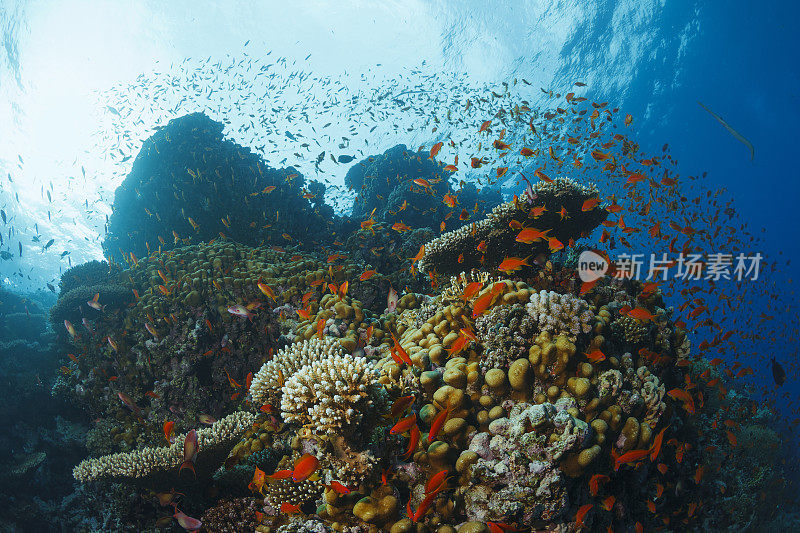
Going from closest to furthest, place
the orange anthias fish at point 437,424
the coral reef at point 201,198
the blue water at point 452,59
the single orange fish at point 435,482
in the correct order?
the single orange fish at point 435,482
the orange anthias fish at point 437,424
the coral reef at point 201,198
the blue water at point 452,59

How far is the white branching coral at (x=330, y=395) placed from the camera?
308 cm

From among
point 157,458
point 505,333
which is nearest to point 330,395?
point 505,333

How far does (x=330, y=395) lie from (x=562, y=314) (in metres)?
2.90

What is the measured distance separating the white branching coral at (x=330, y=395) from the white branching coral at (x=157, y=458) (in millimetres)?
2247

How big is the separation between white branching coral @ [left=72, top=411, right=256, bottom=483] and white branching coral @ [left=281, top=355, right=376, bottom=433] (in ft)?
7.37

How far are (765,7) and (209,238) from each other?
46.0 meters

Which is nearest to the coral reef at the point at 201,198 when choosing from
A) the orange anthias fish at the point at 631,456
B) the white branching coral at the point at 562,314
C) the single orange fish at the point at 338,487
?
the white branching coral at the point at 562,314

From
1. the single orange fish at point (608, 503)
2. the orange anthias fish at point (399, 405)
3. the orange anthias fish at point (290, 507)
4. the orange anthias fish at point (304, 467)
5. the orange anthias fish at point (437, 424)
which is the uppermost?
the orange anthias fish at point (399, 405)

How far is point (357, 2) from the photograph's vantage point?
99.1ft

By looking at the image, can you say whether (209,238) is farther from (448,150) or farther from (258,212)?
(448,150)

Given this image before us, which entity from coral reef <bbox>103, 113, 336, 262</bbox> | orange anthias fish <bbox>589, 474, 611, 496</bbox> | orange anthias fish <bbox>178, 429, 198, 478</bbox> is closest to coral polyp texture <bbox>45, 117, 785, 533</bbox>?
orange anthias fish <bbox>589, 474, 611, 496</bbox>

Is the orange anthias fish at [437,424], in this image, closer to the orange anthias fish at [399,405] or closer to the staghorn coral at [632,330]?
the orange anthias fish at [399,405]

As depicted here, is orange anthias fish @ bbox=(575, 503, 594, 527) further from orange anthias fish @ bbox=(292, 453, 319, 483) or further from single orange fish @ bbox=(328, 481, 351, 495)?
orange anthias fish @ bbox=(292, 453, 319, 483)

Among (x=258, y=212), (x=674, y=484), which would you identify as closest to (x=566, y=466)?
(x=674, y=484)
